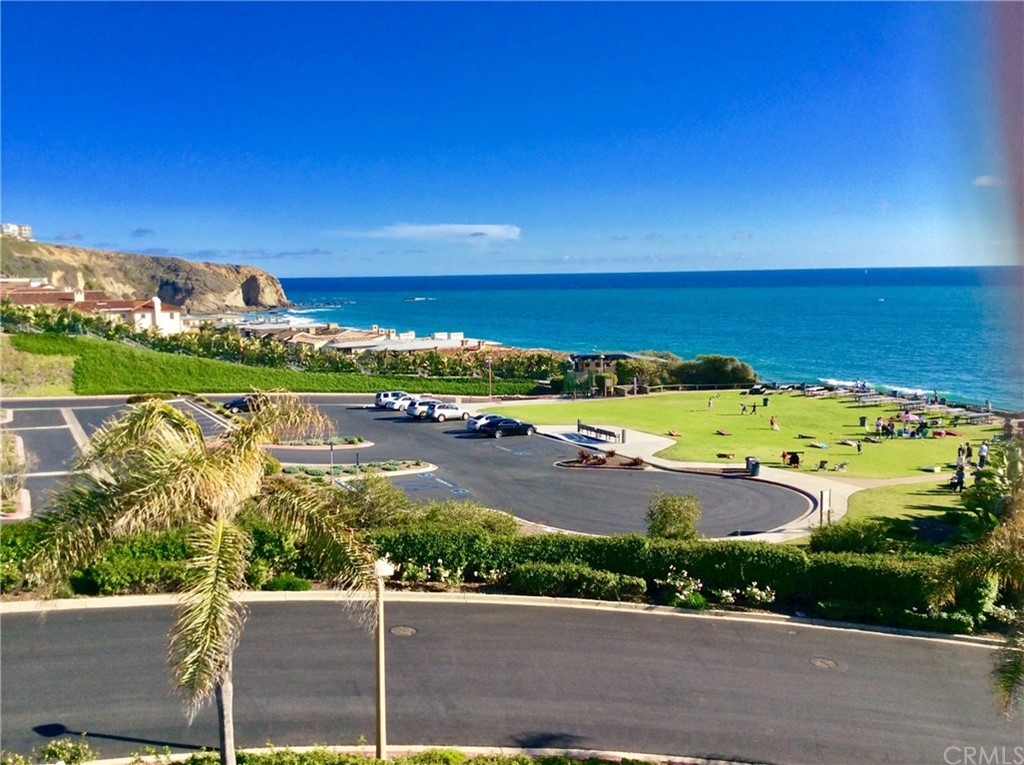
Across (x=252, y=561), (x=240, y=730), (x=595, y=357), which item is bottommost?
(x=240, y=730)

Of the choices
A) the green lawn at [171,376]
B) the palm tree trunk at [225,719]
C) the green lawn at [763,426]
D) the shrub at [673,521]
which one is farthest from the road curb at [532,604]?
the green lawn at [171,376]

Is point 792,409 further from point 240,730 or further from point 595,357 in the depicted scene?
point 240,730

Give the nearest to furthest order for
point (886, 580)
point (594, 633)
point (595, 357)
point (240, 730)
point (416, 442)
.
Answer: point (240, 730)
point (594, 633)
point (886, 580)
point (416, 442)
point (595, 357)

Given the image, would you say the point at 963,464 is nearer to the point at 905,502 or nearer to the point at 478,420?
the point at 905,502

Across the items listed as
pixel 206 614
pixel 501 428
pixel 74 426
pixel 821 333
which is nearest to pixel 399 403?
pixel 501 428

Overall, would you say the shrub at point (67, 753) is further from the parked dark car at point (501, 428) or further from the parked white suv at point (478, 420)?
the parked white suv at point (478, 420)

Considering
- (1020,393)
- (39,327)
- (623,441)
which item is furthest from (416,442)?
(39,327)

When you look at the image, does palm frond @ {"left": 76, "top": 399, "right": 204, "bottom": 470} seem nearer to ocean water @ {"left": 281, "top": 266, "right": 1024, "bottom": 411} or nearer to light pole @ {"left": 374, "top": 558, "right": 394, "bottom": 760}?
light pole @ {"left": 374, "top": 558, "right": 394, "bottom": 760}

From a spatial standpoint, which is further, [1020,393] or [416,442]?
[416,442]
